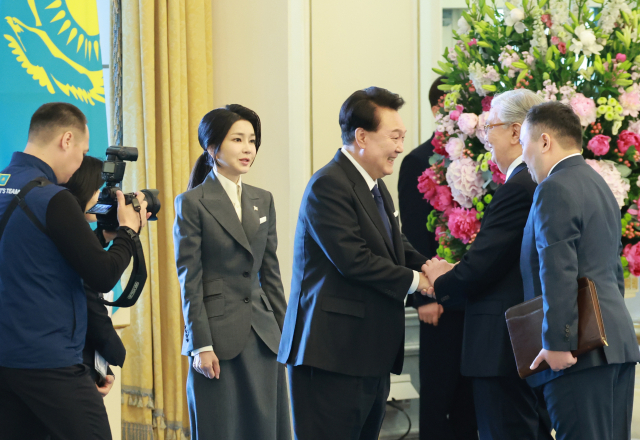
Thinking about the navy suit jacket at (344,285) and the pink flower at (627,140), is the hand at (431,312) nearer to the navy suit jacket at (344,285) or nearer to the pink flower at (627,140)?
the navy suit jacket at (344,285)

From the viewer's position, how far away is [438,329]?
2809mm

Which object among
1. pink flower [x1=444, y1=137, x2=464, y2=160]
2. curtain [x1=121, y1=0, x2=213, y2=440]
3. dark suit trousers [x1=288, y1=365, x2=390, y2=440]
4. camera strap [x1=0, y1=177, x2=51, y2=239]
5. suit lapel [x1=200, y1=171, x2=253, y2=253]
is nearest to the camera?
camera strap [x1=0, y1=177, x2=51, y2=239]

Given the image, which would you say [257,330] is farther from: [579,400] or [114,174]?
[579,400]

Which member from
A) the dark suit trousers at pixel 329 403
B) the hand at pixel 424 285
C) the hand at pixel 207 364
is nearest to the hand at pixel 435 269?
the hand at pixel 424 285

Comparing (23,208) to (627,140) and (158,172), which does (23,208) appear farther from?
(627,140)

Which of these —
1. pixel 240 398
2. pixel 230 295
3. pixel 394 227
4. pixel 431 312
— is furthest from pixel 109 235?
pixel 431 312

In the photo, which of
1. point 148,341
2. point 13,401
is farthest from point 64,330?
point 148,341

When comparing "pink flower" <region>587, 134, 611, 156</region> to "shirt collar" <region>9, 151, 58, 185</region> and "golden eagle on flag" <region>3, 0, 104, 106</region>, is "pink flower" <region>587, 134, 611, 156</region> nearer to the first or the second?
"shirt collar" <region>9, 151, 58, 185</region>

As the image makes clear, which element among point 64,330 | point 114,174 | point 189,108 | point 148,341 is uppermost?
point 189,108

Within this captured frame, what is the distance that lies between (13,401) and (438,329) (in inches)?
69.7

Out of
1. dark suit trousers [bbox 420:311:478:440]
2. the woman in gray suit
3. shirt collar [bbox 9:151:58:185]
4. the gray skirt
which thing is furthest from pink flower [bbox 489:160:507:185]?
shirt collar [bbox 9:151:58:185]

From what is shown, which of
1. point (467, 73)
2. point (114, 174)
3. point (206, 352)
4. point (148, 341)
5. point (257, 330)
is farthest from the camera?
point (148, 341)

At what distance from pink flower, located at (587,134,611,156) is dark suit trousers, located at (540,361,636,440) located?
2.59 feet

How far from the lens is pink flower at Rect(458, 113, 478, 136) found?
236cm
